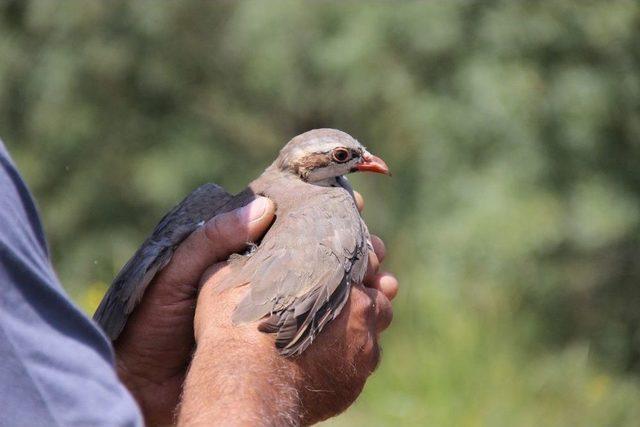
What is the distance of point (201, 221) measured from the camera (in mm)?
3863

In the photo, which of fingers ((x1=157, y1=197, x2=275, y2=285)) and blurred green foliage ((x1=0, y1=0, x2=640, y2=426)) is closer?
fingers ((x1=157, y1=197, x2=275, y2=285))

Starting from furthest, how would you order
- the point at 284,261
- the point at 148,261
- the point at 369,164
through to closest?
1. the point at 369,164
2. the point at 148,261
3. the point at 284,261

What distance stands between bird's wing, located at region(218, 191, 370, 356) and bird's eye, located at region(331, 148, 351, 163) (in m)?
0.60

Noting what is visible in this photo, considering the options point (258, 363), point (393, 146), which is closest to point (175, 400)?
point (258, 363)

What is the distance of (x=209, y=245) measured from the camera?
360 centimetres

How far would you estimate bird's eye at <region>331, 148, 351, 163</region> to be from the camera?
175 inches

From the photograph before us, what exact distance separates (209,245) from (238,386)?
3.16 ft

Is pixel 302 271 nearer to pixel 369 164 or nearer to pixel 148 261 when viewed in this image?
pixel 148 261

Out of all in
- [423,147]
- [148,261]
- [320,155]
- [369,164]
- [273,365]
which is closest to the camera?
[273,365]

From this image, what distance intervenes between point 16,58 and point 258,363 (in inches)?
309

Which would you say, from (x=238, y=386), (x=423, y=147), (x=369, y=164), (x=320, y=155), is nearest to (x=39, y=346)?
(x=238, y=386)

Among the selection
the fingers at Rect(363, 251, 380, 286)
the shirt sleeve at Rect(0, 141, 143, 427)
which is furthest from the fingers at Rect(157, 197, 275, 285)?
the shirt sleeve at Rect(0, 141, 143, 427)

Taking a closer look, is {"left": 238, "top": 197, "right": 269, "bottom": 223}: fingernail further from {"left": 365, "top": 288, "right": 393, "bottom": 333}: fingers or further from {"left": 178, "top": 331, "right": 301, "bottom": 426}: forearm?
{"left": 178, "top": 331, "right": 301, "bottom": 426}: forearm

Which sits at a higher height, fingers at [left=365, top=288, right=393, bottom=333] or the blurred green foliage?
fingers at [left=365, top=288, right=393, bottom=333]
